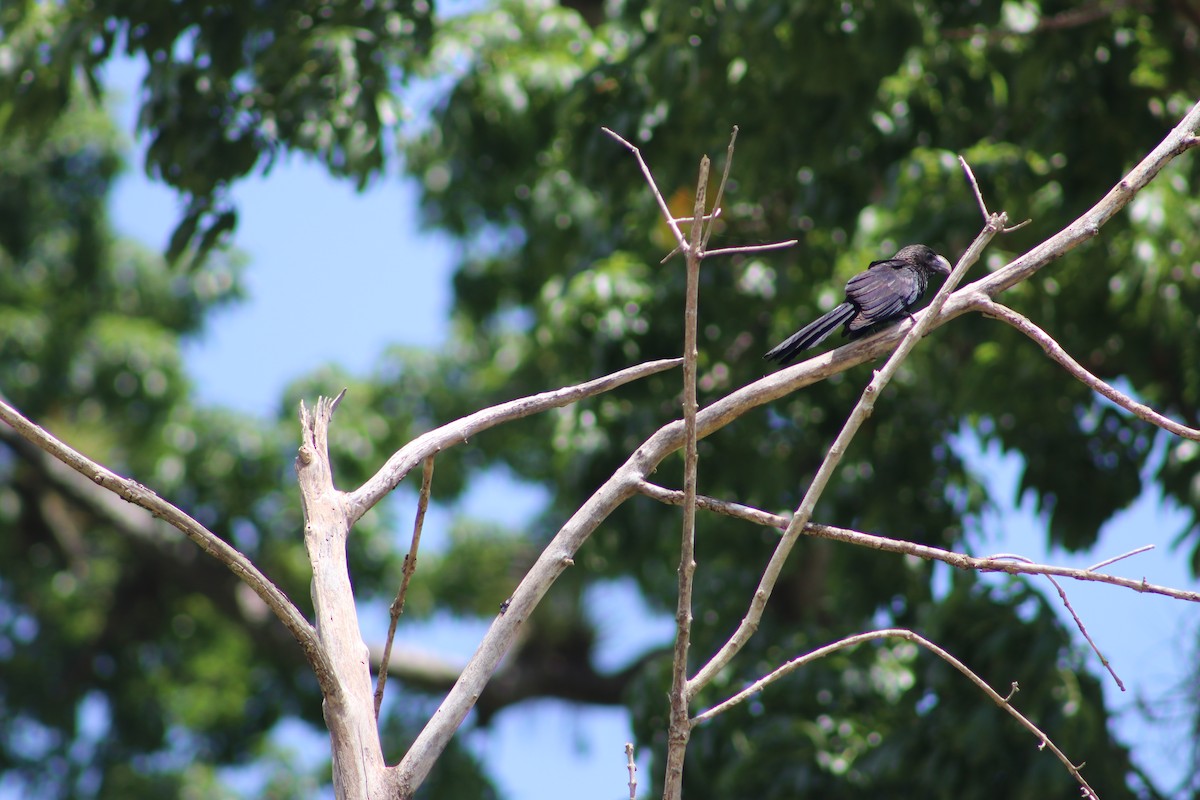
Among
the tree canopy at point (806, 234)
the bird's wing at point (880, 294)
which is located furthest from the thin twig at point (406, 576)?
the tree canopy at point (806, 234)

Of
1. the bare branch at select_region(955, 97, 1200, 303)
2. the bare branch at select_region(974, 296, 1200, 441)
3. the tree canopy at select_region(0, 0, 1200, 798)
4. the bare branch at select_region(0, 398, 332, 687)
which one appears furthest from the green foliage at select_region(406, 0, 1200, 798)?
the bare branch at select_region(0, 398, 332, 687)

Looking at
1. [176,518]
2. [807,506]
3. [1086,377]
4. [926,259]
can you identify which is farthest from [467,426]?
[926,259]

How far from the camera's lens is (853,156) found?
5727 millimetres

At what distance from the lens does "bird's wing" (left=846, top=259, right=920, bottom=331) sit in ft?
9.90

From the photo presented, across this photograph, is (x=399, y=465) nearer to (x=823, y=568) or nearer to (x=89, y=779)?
(x=823, y=568)

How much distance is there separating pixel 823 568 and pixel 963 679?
7.12 feet

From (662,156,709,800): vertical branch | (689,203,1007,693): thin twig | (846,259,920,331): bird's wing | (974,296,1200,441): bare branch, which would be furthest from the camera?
(846,259,920,331): bird's wing

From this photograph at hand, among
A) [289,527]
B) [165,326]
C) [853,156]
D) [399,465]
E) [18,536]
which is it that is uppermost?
[165,326]

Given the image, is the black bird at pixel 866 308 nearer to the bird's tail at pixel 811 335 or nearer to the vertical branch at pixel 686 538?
the bird's tail at pixel 811 335

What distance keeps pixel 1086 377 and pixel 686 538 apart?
87cm

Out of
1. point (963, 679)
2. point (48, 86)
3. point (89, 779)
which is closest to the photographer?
point (963, 679)

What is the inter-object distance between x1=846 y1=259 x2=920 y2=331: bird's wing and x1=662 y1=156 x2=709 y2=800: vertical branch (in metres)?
0.93

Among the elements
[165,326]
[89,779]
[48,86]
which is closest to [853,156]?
[48,86]

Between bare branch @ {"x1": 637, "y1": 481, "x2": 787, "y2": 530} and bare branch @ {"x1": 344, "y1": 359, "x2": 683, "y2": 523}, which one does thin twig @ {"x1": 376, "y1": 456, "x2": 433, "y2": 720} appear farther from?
bare branch @ {"x1": 637, "y1": 481, "x2": 787, "y2": 530}
